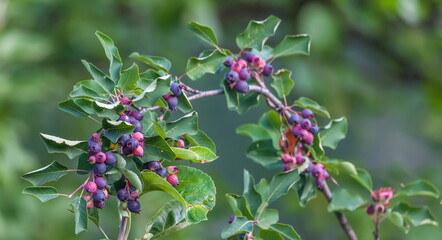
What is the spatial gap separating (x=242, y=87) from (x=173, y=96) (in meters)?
0.15

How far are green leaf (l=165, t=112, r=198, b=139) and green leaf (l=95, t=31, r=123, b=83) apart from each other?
0.36 feet

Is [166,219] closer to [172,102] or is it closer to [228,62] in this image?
[172,102]

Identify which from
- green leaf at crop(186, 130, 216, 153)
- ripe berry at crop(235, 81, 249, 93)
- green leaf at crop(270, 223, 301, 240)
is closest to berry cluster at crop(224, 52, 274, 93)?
ripe berry at crop(235, 81, 249, 93)

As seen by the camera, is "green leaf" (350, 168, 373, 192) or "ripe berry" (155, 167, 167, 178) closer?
"ripe berry" (155, 167, 167, 178)

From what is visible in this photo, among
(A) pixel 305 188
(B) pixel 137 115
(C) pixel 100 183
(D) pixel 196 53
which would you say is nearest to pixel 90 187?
(C) pixel 100 183

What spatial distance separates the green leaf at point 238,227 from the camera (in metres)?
1.03

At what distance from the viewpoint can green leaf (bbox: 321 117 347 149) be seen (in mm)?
1338

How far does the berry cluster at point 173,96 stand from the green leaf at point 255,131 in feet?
1.09

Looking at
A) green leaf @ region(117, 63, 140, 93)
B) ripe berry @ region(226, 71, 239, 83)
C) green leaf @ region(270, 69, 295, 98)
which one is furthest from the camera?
green leaf @ region(270, 69, 295, 98)

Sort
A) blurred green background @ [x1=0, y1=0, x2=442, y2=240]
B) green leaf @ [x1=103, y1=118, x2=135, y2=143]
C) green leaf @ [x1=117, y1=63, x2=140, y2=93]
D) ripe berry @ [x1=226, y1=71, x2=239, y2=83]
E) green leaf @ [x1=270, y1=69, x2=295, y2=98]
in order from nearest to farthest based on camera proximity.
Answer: green leaf @ [x1=103, y1=118, x2=135, y2=143], green leaf @ [x1=117, y1=63, x2=140, y2=93], ripe berry @ [x1=226, y1=71, x2=239, y2=83], green leaf @ [x1=270, y1=69, x2=295, y2=98], blurred green background @ [x1=0, y1=0, x2=442, y2=240]

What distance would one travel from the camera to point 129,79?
1036mm

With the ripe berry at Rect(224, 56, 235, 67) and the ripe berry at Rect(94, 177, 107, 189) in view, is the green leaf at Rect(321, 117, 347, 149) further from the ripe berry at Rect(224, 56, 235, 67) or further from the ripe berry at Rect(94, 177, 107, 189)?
the ripe berry at Rect(94, 177, 107, 189)

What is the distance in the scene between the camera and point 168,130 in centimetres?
102

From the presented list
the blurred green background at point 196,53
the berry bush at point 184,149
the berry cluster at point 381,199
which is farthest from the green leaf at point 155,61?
the blurred green background at point 196,53
